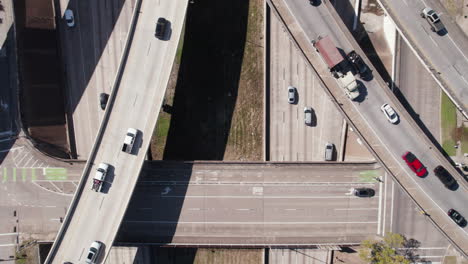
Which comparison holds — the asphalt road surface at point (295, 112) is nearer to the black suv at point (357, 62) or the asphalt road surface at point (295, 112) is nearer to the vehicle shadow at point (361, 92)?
the vehicle shadow at point (361, 92)

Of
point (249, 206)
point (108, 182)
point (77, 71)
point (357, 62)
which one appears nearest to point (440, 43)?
point (357, 62)

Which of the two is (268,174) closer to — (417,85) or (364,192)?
(364,192)

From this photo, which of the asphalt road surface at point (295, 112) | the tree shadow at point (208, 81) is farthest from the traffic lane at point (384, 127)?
the tree shadow at point (208, 81)

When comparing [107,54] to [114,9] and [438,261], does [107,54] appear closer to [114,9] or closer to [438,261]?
[114,9]

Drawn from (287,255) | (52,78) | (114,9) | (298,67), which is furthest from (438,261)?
(52,78)

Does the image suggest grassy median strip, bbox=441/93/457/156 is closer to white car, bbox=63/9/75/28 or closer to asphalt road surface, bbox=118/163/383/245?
asphalt road surface, bbox=118/163/383/245
